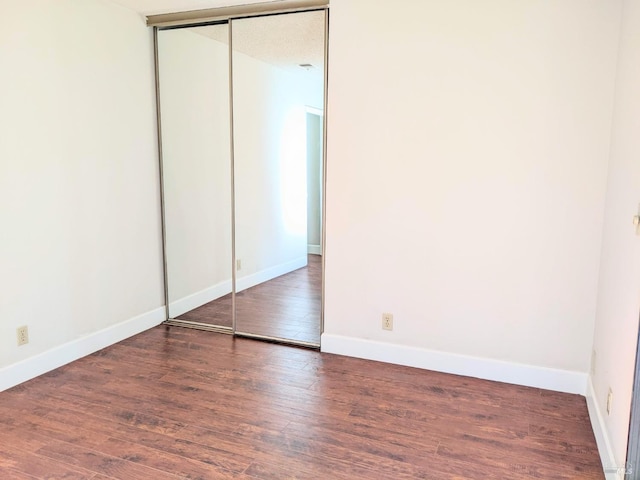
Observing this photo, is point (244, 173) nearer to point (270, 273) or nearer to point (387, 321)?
point (270, 273)

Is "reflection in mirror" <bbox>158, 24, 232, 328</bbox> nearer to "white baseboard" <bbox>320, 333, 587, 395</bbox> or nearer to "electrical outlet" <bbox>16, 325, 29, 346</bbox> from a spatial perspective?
"white baseboard" <bbox>320, 333, 587, 395</bbox>

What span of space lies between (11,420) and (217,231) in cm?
203

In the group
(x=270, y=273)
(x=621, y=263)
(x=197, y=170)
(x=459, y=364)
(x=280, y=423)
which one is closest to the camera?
(x=621, y=263)

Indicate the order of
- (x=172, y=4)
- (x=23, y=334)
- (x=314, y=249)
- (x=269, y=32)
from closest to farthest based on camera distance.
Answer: (x=23, y=334) → (x=172, y=4) → (x=269, y=32) → (x=314, y=249)

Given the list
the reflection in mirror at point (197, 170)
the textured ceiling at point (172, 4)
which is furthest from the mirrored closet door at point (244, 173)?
the textured ceiling at point (172, 4)

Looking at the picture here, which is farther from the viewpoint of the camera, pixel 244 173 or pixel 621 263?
pixel 244 173

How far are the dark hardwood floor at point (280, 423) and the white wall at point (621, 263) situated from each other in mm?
298

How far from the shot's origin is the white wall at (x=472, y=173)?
2.75m

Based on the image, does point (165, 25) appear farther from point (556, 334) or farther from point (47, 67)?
point (556, 334)

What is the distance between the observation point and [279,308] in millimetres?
4258

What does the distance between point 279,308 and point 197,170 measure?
137cm

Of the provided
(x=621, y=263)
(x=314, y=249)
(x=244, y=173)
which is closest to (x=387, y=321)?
(x=314, y=249)

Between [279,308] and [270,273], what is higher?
[270,273]

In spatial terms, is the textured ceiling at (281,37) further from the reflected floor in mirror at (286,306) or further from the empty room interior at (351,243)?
the reflected floor in mirror at (286,306)
